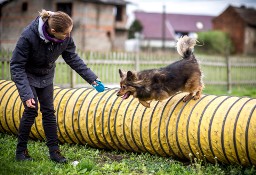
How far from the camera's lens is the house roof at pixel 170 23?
6253 cm

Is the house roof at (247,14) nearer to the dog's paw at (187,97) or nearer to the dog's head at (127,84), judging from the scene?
the dog's paw at (187,97)

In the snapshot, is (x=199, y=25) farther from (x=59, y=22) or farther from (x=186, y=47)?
(x=59, y=22)

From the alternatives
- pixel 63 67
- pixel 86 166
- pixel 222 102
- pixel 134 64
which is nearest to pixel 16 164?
pixel 86 166

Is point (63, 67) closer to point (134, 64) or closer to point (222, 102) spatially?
point (134, 64)

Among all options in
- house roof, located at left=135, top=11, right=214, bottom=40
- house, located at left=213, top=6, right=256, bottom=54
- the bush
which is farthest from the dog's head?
house roof, located at left=135, top=11, right=214, bottom=40

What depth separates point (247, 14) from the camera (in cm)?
5238

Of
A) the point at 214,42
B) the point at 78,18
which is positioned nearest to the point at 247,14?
the point at 214,42

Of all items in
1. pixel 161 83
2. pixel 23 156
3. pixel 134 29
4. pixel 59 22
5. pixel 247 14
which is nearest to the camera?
pixel 59 22

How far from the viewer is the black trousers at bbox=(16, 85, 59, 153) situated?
5.09 m

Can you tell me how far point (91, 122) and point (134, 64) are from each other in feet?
27.1

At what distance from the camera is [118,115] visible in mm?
5777

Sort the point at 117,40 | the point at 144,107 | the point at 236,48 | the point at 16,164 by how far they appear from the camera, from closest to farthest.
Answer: the point at 16,164, the point at 144,107, the point at 117,40, the point at 236,48

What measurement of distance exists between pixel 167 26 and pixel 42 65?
6155 cm

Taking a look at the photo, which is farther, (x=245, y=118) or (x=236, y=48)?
(x=236, y=48)
